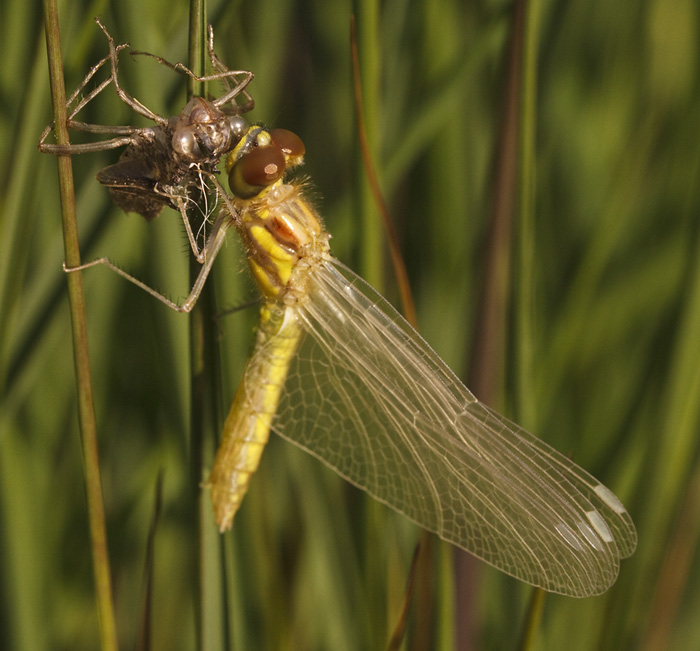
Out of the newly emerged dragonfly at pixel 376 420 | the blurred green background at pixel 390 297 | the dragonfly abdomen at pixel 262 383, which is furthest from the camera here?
the dragonfly abdomen at pixel 262 383

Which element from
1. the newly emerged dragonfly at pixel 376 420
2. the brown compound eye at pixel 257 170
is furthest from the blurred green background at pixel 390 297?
the brown compound eye at pixel 257 170

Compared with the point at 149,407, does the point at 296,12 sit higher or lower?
higher

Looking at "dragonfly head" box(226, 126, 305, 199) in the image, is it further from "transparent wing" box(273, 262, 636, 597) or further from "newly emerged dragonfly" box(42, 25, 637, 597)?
"transparent wing" box(273, 262, 636, 597)

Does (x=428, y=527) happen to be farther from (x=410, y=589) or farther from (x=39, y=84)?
(x=39, y=84)

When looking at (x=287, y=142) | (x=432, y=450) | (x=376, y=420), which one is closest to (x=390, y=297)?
(x=376, y=420)

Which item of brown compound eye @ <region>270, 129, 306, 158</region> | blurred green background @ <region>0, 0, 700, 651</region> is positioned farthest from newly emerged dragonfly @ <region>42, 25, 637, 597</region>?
blurred green background @ <region>0, 0, 700, 651</region>

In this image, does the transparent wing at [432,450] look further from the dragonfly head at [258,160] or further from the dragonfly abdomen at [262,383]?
the dragonfly head at [258,160]

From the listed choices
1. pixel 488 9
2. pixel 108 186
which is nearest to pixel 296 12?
pixel 488 9
